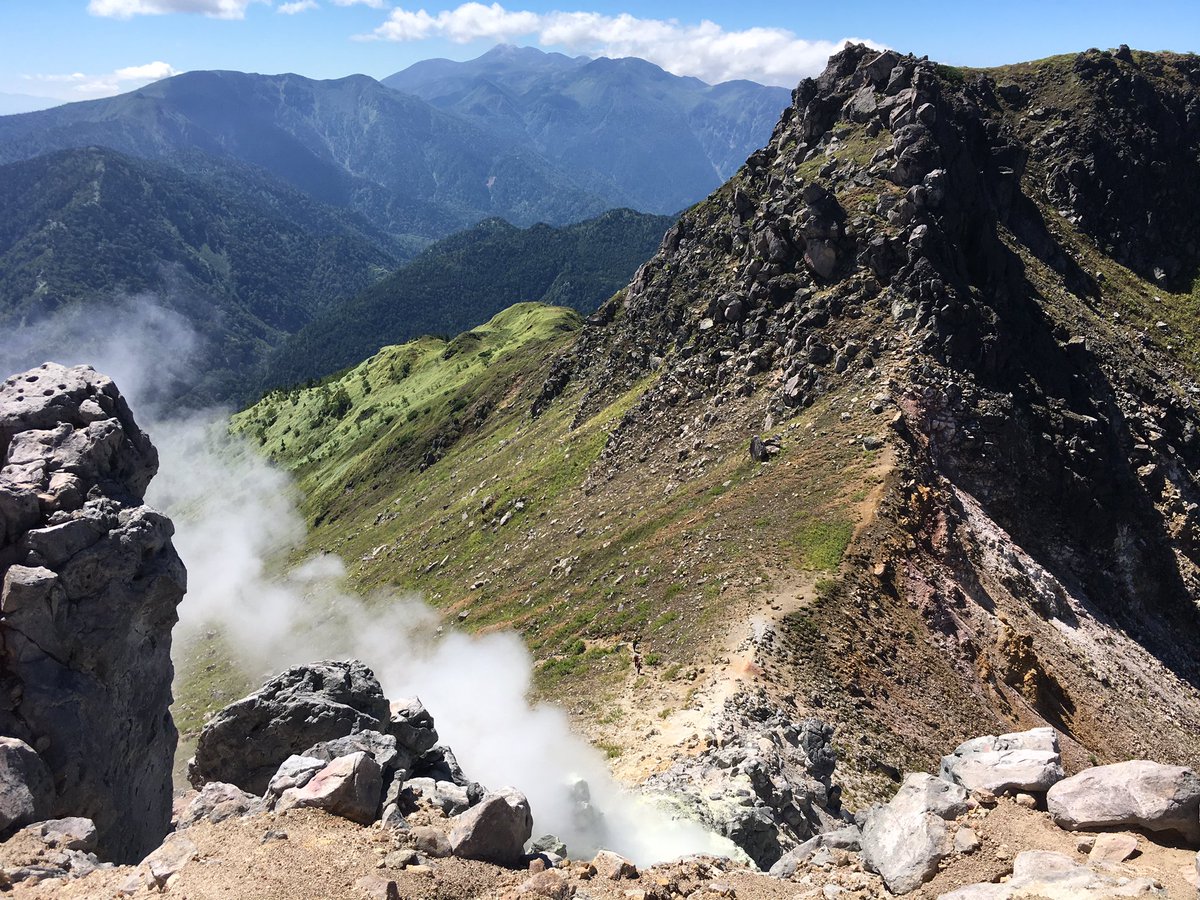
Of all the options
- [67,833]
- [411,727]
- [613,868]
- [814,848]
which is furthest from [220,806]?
[814,848]

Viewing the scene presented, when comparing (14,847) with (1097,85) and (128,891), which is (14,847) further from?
(1097,85)

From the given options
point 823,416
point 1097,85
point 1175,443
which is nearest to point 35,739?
point 823,416

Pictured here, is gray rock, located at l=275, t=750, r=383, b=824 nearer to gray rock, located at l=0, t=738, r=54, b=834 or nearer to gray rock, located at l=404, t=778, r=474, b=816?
gray rock, located at l=404, t=778, r=474, b=816

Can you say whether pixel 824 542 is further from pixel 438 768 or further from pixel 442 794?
pixel 442 794

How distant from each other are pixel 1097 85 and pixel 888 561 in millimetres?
97316

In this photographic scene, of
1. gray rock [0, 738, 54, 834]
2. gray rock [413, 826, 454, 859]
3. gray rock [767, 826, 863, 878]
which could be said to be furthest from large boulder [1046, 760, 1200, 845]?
gray rock [0, 738, 54, 834]

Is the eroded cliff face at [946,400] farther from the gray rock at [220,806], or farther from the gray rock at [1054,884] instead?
the gray rock at [220,806]

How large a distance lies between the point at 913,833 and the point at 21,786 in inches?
780

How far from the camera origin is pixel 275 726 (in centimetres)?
2336

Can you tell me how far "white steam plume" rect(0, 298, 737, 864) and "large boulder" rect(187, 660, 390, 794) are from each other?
629 cm

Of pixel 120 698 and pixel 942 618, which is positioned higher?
pixel 120 698

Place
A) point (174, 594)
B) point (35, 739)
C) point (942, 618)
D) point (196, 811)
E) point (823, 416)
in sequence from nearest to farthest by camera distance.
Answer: point (196, 811) < point (35, 739) < point (174, 594) < point (942, 618) < point (823, 416)

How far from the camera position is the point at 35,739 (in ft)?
67.9

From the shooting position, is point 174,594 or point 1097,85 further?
point 1097,85
